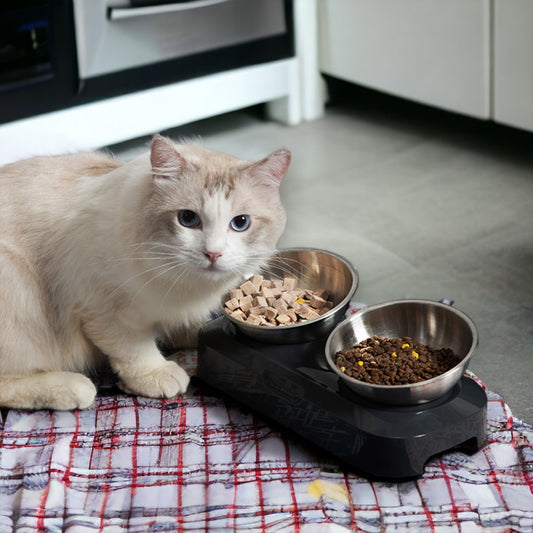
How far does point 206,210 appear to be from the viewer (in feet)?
4.86

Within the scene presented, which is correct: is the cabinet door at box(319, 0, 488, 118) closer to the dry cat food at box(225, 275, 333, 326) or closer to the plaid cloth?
the dry cat food at box(225, 275, 333, 326)

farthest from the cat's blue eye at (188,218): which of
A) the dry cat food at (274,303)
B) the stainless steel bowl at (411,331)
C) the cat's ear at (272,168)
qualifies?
the stainless steel bowl at (411,331)

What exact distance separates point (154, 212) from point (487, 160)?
1.59m

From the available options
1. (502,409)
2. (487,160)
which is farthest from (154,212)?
(487,160)

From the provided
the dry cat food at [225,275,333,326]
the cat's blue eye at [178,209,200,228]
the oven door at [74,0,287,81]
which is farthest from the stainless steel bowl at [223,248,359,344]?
the oven door at [74,0,287,81]

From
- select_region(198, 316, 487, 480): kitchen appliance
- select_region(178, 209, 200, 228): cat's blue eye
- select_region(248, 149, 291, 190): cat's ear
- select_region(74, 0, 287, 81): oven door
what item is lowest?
select_region(198, 316, 487, 480): kitchen appliance

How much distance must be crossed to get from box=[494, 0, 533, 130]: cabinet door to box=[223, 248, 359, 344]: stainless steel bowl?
3.68ft

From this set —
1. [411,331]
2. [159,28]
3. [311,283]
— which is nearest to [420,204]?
[311,283]

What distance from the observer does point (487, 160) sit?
276cm

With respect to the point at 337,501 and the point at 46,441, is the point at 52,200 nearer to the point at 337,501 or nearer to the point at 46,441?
the point at 46,441

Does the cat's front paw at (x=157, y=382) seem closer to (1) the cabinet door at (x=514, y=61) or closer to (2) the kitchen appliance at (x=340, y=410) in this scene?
(2) the kitchen appliance at (x=340, y=410)

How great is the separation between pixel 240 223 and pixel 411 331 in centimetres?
42

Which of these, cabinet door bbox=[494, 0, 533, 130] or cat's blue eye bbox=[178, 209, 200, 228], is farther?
cabinet door bbox=[494, 0, 533, 130]

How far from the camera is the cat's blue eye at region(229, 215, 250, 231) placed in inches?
59.9
